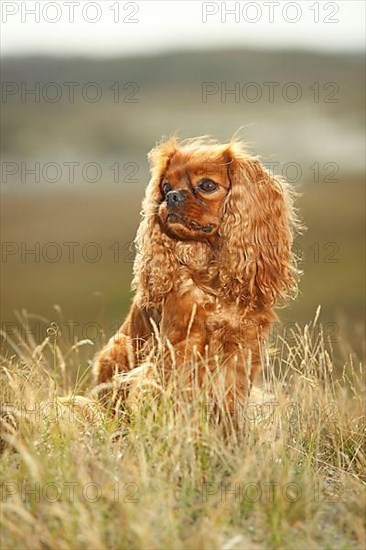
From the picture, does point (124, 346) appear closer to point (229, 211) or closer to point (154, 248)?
point (154, 248)

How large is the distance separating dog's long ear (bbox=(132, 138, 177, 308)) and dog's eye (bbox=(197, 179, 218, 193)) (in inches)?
14.3

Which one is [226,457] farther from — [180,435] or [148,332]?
[148,332]

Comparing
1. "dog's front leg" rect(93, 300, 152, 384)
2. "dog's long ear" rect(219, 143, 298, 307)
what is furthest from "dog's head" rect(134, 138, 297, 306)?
"dog's front leg" rect(93, 300, 152, 384)

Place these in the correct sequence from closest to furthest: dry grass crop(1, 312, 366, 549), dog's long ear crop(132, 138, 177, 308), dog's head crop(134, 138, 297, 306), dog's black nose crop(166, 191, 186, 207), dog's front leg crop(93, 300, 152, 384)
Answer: dry grass crop(1, 312, 366, 549), dog's black nose crop(166, 191, 186, 207), dog's head crop(134, 138, 297, 306), dog's long ear crop(132, 138, 177, 308), dog's front leg crop(93, 300, 152, 384)

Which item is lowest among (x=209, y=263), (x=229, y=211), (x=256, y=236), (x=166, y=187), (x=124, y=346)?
(x=124, y=346)

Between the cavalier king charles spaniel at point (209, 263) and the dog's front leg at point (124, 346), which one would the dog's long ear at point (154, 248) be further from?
the dog's front leg at point (124, 346)

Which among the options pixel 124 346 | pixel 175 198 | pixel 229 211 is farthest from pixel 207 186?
pixel 124 346

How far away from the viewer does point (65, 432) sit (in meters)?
5.27

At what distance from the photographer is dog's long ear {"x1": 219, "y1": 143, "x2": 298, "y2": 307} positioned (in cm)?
616

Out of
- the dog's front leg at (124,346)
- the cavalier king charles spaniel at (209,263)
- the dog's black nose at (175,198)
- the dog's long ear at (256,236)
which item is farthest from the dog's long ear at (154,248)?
the dog's black nose at (175,198)

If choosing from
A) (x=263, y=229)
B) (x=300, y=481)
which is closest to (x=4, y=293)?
(x=263, y=229)

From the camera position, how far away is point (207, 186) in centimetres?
610

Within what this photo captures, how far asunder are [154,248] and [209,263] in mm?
373

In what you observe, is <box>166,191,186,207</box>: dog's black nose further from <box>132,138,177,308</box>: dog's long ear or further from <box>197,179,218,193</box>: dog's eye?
<box>132,138,177,308</box>: dog's long ear
